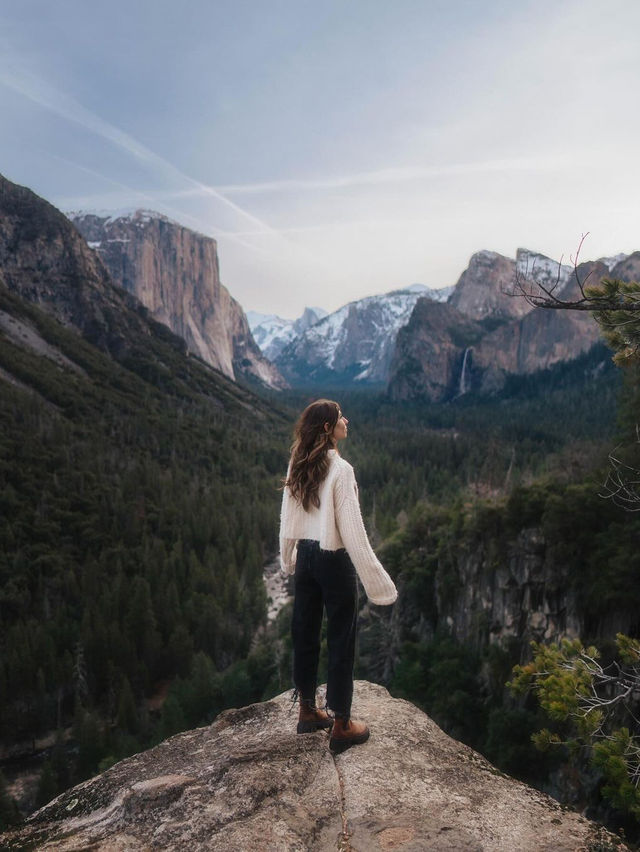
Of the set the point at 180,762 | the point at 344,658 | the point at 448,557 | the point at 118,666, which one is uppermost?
the point at 344,658

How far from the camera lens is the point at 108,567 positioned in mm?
57469

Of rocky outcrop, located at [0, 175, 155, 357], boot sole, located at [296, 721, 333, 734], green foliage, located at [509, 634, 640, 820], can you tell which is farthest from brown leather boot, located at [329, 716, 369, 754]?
rocky outcrop, located at [0, 175, 155, 357]

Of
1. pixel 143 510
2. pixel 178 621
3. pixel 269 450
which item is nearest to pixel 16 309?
pixel 269 450

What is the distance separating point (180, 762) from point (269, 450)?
111 meters

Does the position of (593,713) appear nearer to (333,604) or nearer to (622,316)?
(333,604)

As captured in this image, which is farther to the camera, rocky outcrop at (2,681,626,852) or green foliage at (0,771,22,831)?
green foliage at (0,771,22,831)

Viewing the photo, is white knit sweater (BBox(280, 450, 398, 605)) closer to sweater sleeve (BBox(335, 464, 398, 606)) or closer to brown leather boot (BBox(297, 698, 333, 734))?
sweater sleeve (BBox(335, 464, 398, 606))

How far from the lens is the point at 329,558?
4.75 meters

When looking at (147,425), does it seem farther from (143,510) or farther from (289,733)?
(289,733)

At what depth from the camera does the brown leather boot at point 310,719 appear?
5160 millimetres

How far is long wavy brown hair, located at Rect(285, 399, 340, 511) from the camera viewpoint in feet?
15.9

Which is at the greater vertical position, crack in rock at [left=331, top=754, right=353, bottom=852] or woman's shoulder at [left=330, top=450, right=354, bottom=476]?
woman's shoulder at [left=330, top=450, right=354, bottom=476]

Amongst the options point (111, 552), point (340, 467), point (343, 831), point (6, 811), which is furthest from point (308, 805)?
point (111, 552)

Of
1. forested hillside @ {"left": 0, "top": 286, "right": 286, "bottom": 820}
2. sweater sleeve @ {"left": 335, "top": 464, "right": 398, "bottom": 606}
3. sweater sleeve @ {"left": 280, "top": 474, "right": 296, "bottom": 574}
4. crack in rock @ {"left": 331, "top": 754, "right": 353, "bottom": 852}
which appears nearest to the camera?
crack in rock @ {"left": 331, "top": 754, "right": 353, "bottom": 852}
